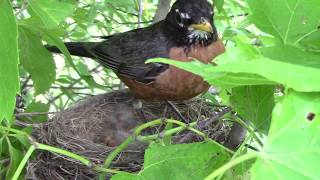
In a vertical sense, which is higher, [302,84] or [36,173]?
[302,84]

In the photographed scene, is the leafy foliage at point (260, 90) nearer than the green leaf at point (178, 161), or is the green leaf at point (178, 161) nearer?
the leafy foliage at point (260, 90)

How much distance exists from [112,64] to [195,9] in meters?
0.65

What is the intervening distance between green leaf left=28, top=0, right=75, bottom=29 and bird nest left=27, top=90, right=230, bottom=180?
35.6 inches

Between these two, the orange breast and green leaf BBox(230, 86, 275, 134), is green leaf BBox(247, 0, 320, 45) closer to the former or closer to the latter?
green leaf BBox(230, 86, 275, 134)

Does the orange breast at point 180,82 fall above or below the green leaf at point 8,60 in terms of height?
below

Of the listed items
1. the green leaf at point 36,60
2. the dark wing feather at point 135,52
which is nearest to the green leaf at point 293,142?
the green leaf at point 36,60

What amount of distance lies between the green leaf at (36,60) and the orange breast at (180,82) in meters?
0.60

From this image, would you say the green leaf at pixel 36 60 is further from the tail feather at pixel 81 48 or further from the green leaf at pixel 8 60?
the tail feather at pixel 81 48

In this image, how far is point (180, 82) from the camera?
88.7 inches

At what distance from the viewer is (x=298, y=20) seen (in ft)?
2.37

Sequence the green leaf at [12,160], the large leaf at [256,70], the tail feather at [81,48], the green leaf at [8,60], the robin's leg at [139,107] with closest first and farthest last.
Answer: the large leaf at [256,70] < the green leaf at [8,60] < the green leaf at [12,160] < the robin's leg at [139,107] < the tail feather at [81,48]

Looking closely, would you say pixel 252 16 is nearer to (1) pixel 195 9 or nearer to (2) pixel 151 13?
(1) pixel 195 9

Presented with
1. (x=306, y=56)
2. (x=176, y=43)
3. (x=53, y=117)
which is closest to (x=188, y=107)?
(x=176, y=43)

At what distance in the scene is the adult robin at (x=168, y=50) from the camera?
7.34ft
